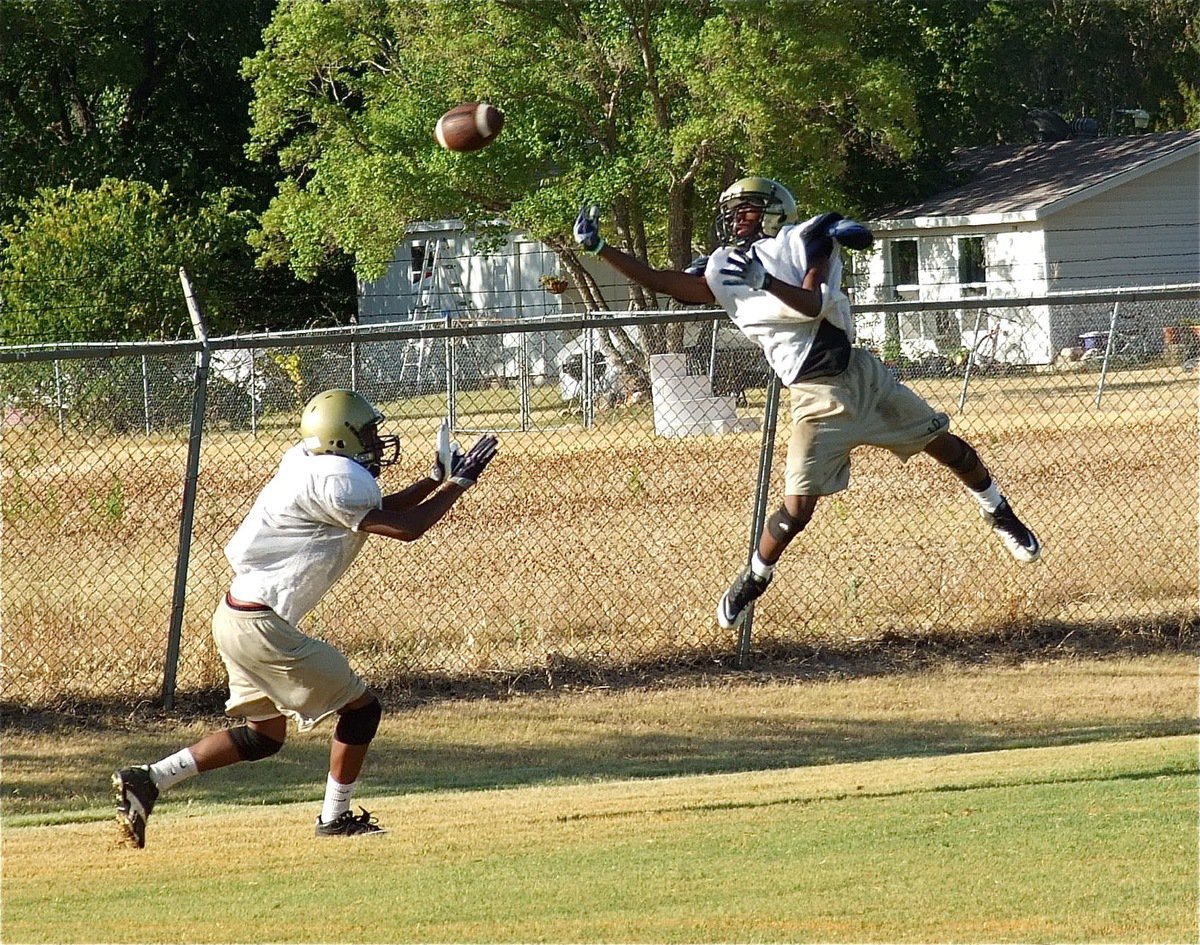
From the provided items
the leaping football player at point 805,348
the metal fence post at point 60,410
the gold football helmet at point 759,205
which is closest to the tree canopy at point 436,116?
the metal fence post at point 60,410

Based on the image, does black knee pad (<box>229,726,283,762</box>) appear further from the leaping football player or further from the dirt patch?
the dirt patch

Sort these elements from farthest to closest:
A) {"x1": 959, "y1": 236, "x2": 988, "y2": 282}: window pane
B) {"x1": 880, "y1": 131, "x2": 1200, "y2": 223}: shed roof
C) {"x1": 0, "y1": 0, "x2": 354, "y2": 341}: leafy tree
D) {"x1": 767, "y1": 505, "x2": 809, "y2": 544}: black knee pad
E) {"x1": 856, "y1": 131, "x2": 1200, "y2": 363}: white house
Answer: {"x1": 0, "y1": 0, "x2": 354, "y2": 341}: leafy tree, {"x1": 959, "y1": 236, "x2": 988, "y2": 282}: window pane, {"x1": 880, "y1": 131, "x2": 1200, "y2": 223}: shed roof, {"x1": 856, "y1": 131, "x2": 1200, "y2": 363}: white house, {"x1": 767, "y1": 505, "x2": 809, "y2": 544}: black knee pad

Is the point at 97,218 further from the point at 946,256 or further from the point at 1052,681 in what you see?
the point at 1052,681

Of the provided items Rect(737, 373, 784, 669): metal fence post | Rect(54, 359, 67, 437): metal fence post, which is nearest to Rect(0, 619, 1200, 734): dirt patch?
Rect(737, 373, 784, 669): metal fence post

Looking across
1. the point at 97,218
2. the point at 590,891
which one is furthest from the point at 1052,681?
the point at 97,218

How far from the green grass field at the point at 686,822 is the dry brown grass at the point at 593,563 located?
0.56 metres

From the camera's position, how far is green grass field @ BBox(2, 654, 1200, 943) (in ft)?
20.1

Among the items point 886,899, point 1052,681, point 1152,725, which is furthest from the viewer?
point 1052,681

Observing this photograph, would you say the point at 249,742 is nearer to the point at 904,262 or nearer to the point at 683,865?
the point at 683,865

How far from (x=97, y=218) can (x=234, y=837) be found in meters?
24.7

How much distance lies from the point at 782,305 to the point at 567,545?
5.04 metres

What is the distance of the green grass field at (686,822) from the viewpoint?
6.12 meters

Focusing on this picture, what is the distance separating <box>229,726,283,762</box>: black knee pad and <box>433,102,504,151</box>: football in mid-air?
2990mm

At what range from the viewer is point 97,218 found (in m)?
30.3
